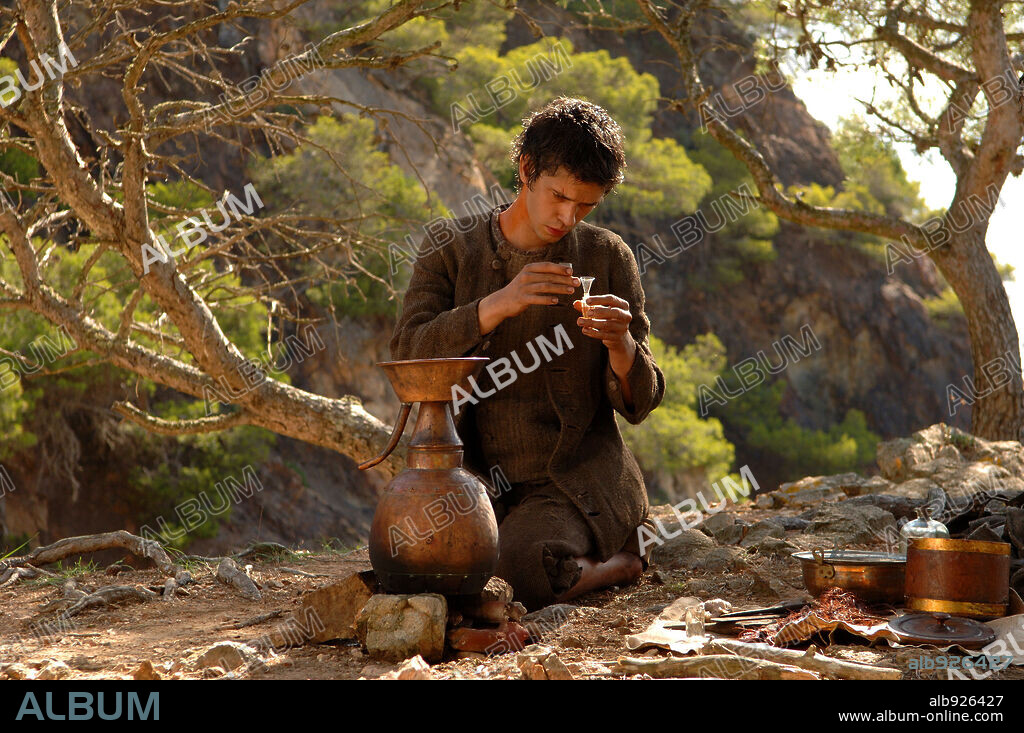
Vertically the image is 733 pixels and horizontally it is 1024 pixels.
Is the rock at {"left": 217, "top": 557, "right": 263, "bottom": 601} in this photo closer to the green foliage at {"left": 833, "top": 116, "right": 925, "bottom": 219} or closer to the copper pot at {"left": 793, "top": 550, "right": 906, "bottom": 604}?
the copper pot at {"left": 793, "top": 550, "right": 906, "bottom": 604}

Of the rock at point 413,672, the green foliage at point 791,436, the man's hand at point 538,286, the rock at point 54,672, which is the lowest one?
the green foliage at point 791,436

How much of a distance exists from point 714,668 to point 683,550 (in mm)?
1863

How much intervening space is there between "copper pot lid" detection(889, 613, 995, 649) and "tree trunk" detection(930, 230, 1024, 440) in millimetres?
5848

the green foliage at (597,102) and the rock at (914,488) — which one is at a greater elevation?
the green foliage at (597,102)

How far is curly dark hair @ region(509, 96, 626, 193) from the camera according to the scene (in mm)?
3025

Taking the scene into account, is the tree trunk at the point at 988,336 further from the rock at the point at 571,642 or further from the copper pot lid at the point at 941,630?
the rock at the point at 571,642

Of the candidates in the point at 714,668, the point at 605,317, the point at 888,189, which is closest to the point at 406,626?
the point at 714,668

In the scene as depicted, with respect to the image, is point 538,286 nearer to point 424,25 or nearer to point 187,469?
point 187,469

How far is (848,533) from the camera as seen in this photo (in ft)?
14.6

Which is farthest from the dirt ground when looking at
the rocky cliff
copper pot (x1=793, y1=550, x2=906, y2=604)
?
the rocky cliff

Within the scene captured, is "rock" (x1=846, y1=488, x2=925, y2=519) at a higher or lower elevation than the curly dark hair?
lower

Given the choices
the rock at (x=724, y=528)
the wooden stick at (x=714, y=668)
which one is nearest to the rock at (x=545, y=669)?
the wooden stick at (x=714, y=668)

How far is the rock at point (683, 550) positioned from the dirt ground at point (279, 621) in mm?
88

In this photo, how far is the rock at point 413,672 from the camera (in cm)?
221
